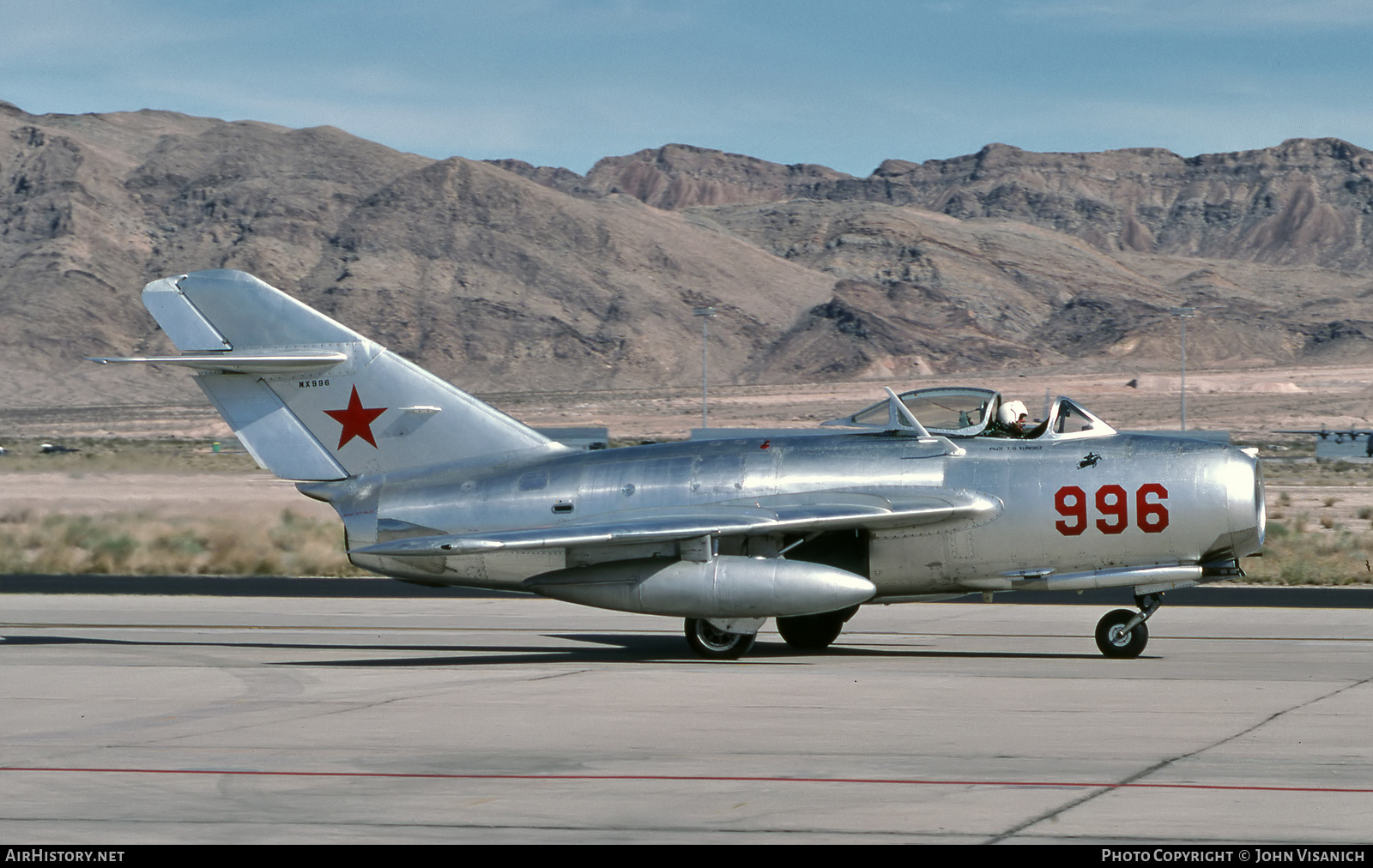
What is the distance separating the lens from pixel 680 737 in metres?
11.3

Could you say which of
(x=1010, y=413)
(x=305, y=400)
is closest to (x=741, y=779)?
(x=1010, y=413)

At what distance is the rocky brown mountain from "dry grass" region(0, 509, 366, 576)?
98.1 meters

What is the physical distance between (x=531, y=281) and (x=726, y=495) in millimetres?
131745

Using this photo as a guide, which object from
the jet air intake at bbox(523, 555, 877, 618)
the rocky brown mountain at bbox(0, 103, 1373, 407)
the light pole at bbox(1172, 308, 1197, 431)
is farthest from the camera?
the rocky brown mountain at bbox(0, 103, 1373, 407)

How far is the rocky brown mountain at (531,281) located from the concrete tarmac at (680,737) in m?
118

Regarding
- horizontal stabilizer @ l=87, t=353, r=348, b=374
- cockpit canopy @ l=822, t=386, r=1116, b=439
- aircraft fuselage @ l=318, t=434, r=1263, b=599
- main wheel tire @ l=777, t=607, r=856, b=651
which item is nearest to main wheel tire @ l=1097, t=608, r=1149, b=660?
aircraft fuselage @ l=318, t=434, r=1263, b=599

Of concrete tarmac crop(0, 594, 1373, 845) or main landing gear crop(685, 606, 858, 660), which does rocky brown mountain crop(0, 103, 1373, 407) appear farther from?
main landing gear crop(685, 606, 858, 660)

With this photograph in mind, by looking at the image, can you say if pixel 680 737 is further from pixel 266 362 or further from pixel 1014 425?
pixel 266 362

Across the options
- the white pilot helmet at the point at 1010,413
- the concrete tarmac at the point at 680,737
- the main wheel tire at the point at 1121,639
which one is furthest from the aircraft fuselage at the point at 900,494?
the concrete tarmac at the point at 680,737

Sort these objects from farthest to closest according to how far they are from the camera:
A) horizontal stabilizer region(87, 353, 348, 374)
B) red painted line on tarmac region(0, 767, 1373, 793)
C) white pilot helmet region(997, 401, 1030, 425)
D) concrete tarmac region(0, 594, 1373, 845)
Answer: horizontal stabilizer region(87, 353, 348, 374)
white pilot helmet region(997, 401, 1030, 425)
red painted line on tarmac region(0, 767, 1373, 793)
concrete tarmac region(0, 594, 1373, 845)

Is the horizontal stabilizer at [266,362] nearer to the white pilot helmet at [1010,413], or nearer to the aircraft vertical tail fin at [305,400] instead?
the aircraft vertical tail fin at [305,400]

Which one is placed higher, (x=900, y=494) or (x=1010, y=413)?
(x=1010, y=413)

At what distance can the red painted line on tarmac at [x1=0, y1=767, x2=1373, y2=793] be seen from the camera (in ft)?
30.3
